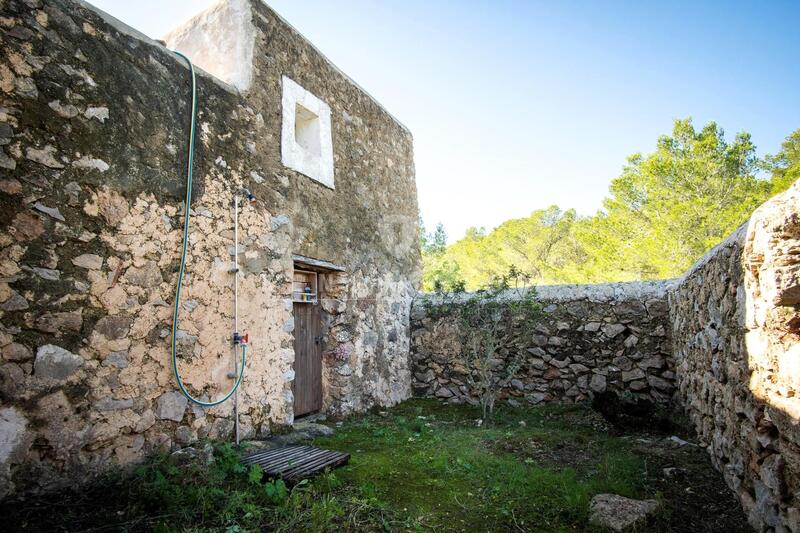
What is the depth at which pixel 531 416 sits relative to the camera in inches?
208

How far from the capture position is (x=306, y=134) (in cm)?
546

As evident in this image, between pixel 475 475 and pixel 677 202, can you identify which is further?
pixel 677 202

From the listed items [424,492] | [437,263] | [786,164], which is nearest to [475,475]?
[424,492]

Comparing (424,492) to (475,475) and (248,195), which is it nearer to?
(475,475)

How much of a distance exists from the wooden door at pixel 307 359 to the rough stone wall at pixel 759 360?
3.99m

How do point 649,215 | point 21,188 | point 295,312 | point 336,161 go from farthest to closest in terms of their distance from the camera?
point 649,215
point 336,161
point 295,312
point 21,188

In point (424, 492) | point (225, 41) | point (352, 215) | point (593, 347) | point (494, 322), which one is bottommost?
point (424, 492)

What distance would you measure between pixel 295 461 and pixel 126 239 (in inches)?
83.9

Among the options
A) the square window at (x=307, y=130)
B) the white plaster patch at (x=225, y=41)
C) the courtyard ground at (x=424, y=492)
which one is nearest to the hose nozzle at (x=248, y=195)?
the white plaster patch at (x=225, y=41)

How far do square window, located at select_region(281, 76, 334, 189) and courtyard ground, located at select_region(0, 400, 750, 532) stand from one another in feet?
10.1

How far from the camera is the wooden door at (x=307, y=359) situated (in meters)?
5.02

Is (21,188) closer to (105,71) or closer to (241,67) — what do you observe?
(105,71)

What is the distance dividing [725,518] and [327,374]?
13.4 ft

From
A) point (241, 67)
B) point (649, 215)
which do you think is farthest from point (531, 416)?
point (649, 215)
